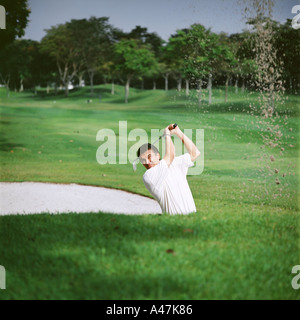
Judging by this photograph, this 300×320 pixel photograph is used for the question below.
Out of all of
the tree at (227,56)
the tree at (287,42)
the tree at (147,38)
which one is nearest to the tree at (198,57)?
the tree at (227,56)

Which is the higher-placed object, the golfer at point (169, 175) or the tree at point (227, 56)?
the tree at point (227, 56)

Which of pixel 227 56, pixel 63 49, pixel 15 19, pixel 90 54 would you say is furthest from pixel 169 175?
pixel 90 54

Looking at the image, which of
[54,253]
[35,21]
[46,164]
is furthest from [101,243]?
[35,21]

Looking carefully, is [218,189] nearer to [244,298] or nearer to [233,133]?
[244,298]

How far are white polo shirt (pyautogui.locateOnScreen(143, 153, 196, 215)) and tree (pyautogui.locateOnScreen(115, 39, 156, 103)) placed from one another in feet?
71.4

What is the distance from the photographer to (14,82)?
29109 millimetres

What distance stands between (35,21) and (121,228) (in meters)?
12.1

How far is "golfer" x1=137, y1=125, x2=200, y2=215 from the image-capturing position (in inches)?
136

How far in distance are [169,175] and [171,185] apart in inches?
3.6

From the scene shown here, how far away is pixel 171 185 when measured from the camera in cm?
346

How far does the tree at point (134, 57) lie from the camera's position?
2467 centimetres

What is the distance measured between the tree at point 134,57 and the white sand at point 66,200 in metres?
17.6

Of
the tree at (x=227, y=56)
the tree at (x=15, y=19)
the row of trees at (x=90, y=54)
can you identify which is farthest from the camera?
the row of trees at (x=90, y=54)

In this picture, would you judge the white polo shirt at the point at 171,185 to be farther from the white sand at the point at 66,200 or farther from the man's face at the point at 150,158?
the white sand at the point at 66,200
